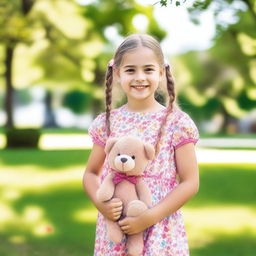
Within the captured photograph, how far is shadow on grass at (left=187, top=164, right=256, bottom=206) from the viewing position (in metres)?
11.2

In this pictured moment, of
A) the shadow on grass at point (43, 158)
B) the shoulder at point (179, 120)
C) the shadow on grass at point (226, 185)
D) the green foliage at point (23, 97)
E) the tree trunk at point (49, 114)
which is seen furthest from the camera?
the green foliage at point (23, 97)

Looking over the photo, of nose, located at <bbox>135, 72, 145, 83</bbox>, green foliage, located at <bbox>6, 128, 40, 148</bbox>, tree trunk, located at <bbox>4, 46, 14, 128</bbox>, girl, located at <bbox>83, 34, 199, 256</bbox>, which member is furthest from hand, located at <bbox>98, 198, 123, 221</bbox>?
tree trunk, located at <bbox>4, 46, 14, 128</bbox>

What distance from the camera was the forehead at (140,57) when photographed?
315 centimetres

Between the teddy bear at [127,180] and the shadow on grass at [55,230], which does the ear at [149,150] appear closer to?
the teddy bear at [127,180]

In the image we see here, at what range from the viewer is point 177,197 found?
3.12m

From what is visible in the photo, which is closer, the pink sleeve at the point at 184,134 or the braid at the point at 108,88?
the pink sleeve at the point at 184,134

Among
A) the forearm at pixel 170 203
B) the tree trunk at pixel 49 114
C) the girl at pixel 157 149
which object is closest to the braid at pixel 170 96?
the girl at pixel 157 149

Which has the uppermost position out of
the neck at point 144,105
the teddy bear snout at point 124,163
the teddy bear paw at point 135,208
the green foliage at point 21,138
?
the green foliage at point 21,138

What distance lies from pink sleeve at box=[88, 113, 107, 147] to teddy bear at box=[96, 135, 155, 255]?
259 mm

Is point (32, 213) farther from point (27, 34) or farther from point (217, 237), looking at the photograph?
point (27, 34)

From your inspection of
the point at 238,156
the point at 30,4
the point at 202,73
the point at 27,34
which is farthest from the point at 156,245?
the point at 202,73

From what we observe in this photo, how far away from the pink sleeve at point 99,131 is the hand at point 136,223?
1.73 feet

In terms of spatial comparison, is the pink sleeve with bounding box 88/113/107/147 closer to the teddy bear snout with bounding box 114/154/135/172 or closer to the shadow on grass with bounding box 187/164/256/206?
the teddy bear snout with bounding box 114/154/135/172

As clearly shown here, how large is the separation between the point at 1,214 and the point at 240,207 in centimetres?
394
